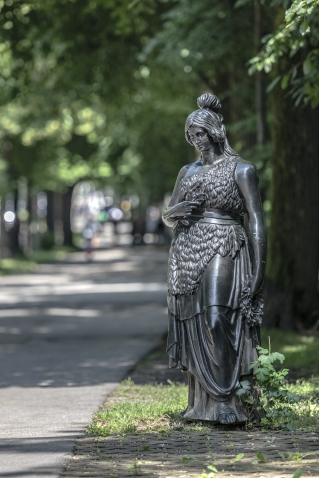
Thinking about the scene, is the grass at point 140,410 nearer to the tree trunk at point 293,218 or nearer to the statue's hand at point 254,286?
the statue's hand at point 254,286

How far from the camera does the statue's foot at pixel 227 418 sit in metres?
5.49

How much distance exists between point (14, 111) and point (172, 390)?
66.3 feet

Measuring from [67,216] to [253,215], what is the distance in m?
33.2

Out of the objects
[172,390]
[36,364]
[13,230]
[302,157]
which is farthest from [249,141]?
[13,230]

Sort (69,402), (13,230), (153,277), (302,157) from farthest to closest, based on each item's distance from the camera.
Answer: (13,230)
(153,277)
(302,157)
(69,402)

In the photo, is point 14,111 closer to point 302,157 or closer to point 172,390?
point 302,157

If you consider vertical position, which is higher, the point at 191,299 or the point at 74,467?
the point at 191,299

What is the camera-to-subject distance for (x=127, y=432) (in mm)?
5711

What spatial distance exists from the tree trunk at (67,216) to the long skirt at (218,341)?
32717 millimetres

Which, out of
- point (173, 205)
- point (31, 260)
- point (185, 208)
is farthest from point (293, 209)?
point (31, 260)

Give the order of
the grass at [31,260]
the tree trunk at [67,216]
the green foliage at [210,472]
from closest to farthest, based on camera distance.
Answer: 1. the green foliage at [210,472]
2. the grass at [31,260]
3. the tree trunk at [67,216]

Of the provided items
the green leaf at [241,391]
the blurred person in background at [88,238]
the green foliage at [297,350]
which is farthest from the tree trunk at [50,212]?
the green leaf at [241,391]

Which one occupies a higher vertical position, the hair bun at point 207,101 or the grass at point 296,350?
the hair bun at point 207,101

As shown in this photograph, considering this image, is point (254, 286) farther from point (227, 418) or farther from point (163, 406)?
point (163, 406)
